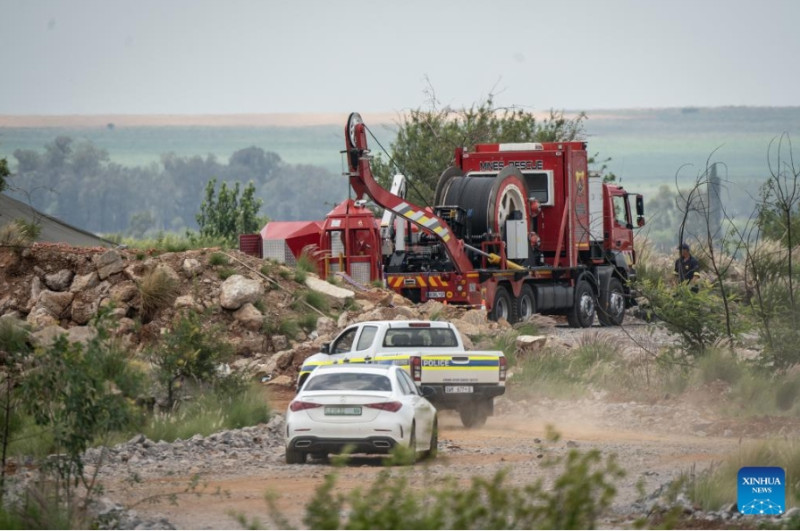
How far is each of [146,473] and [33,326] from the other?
35.0 ft

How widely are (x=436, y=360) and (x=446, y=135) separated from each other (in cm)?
3585

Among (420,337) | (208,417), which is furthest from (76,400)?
(420,337)

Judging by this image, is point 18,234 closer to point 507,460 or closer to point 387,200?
point 387,200

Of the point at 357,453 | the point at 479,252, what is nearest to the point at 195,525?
the point at 357,453

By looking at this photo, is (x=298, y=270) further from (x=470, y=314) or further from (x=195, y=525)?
(x=195, y=525)

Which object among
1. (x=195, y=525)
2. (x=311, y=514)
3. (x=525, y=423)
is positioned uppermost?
(x=311, y=514)

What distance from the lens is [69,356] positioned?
44.5ft

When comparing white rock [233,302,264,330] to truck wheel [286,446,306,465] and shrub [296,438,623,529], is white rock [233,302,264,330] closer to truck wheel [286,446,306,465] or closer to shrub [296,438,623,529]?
truck wheel [286,446,306,465]

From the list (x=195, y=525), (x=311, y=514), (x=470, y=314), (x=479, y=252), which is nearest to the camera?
(x=311, y=514)

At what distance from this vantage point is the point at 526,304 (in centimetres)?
3847

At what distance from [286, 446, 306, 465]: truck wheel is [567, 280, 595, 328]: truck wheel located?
74.9 feet

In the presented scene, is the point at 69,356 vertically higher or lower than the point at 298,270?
higher

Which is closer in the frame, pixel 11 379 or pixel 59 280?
pixel 11 379

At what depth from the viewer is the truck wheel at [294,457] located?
58.5 feet
